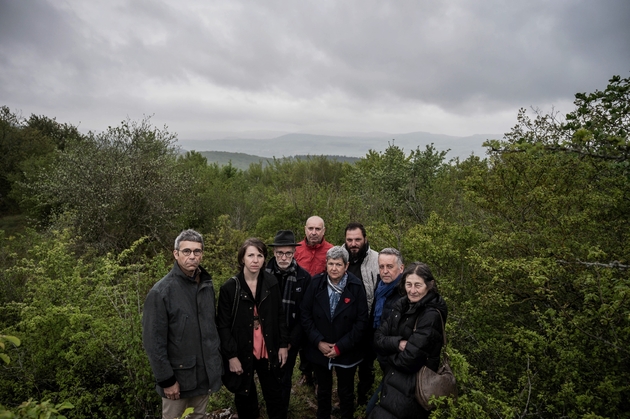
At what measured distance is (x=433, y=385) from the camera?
284 cm

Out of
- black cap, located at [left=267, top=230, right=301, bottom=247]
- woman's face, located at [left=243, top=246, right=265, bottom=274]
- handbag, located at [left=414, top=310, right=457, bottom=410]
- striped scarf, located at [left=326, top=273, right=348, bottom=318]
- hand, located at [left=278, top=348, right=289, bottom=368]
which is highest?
black cap, located at [left=267, top=230, right=301, bottom=247]

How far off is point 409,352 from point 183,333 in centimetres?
188

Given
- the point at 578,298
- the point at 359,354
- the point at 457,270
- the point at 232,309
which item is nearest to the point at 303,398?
the point at 359,354

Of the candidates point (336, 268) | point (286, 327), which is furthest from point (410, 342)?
point (286, 327)

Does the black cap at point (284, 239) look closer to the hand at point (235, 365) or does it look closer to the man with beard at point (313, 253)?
the man with beard at point (313, 253)

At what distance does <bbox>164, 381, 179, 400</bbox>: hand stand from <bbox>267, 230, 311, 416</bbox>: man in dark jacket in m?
1.17

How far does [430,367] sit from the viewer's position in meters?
2.96

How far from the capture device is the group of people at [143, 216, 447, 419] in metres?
2.95

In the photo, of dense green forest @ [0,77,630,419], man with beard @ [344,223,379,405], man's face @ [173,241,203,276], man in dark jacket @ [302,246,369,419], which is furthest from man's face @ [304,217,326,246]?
man's face @ [173,241,203,276]

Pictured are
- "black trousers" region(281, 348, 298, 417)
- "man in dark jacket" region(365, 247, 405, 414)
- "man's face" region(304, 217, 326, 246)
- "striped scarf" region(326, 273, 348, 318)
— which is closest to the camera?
"man in dark jacket" region(365, 247, 405, 414)

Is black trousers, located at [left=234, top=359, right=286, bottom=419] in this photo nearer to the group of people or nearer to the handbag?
the group of people

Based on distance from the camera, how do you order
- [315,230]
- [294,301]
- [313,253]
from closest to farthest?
[294,301]
[315,230]
[313,253]

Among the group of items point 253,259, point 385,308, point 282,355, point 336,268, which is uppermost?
point 253,259

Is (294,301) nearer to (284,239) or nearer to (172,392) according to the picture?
(284,239)
